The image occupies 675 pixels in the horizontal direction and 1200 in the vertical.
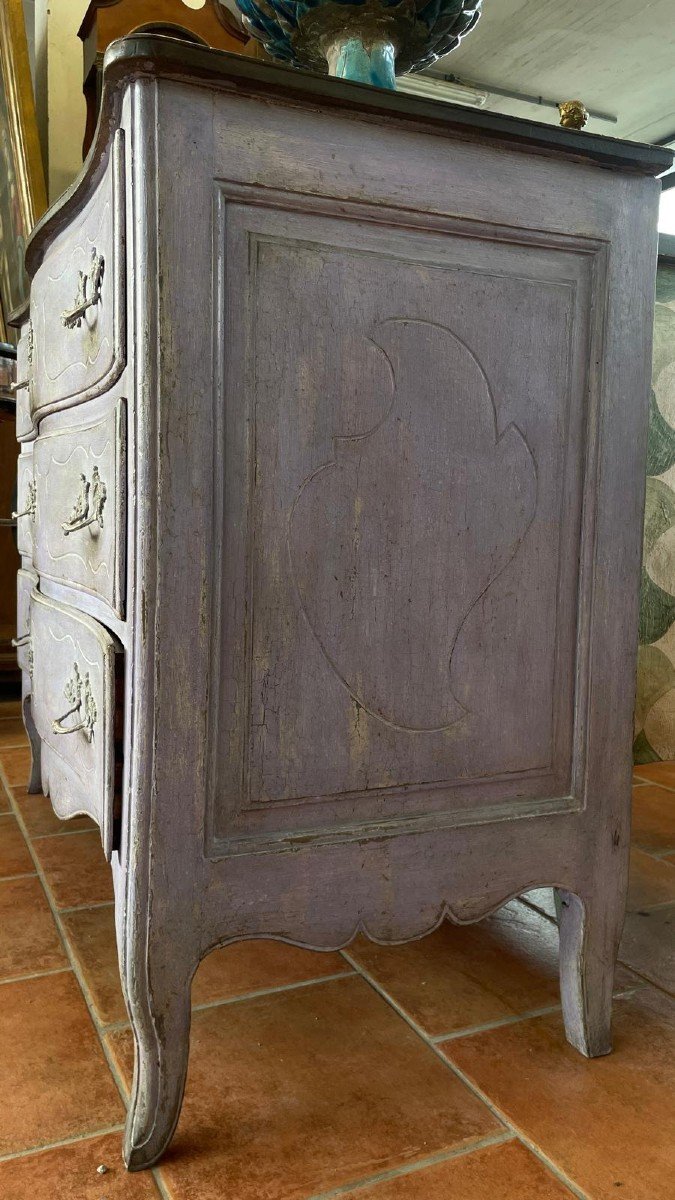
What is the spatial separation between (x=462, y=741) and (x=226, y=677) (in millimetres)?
290

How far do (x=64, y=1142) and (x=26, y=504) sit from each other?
1138mm

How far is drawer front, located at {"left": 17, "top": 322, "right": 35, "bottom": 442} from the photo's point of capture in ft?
5.44

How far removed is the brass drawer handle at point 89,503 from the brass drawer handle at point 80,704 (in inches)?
6.9

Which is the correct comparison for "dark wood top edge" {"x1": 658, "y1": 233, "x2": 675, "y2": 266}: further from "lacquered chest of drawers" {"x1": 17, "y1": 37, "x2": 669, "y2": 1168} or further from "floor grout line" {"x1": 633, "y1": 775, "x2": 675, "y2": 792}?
"floor grout line" {"x1": 633, "y1": 775, "x2": 675, "y2": 792}

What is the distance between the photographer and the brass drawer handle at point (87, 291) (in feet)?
3.32

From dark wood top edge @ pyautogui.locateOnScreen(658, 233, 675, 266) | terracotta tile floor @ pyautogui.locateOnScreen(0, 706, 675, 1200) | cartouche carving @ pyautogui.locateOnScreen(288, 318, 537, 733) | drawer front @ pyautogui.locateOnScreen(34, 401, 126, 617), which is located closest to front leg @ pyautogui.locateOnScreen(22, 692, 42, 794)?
terracotta tile floor @ pyautogui.locateOnScreen(0, 706, 675, 1200)

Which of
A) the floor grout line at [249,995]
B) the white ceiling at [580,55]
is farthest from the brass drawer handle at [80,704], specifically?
the white ceiling at [580,55]

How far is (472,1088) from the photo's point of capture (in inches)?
42.0

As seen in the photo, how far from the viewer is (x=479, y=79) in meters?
6.52

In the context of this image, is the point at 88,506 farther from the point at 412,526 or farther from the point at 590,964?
the point at 590,964

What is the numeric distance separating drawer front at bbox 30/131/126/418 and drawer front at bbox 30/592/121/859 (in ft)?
0.93

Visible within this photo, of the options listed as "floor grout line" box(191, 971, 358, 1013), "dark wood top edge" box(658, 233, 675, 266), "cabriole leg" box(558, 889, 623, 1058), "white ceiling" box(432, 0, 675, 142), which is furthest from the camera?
"white ceiling" box(432, 0, 675, 142)

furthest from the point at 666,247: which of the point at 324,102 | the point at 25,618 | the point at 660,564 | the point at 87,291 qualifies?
the point at 25,618

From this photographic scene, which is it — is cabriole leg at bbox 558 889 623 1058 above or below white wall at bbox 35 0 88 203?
below
